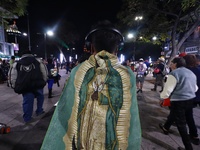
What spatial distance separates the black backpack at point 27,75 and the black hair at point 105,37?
3048mm

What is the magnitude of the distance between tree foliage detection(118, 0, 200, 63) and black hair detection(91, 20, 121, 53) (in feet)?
28.8

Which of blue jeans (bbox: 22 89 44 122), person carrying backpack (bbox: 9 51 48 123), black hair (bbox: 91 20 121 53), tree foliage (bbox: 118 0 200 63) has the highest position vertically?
tree foliage (bbox: 118 0 200 63)

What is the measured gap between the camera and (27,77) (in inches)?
141

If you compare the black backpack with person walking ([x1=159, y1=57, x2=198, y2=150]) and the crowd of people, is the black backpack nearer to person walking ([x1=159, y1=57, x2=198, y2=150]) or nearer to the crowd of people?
the crowd of people

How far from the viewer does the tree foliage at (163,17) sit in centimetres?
869

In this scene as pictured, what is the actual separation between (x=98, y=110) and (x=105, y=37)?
563 mm

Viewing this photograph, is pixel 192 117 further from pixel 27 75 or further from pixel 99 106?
pixel 27 75

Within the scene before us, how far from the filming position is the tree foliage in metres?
8.69

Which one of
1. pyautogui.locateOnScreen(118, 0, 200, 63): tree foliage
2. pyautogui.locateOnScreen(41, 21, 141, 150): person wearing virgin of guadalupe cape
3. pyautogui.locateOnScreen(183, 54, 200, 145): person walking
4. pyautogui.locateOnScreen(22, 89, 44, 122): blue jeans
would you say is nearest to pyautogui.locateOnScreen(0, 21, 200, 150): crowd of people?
pyautogui.locateOnScreen(41, 21, 141, 150): person wearing virgin of guadalupe cape

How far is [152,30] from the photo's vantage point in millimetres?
10555

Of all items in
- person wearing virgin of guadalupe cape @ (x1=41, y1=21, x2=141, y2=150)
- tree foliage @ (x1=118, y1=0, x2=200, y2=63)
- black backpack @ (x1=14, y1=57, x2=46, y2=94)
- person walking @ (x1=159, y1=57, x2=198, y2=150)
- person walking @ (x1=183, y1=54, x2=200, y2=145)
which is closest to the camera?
person wearing virgin of guadalupe cape @ (x1=41, y1=21, x2=141, y2=150)

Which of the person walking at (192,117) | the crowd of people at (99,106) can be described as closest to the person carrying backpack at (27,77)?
the crowd of people at (99,106)

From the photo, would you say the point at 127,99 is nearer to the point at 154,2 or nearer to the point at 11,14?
the point at 11,14

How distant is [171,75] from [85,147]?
229 centimetres
